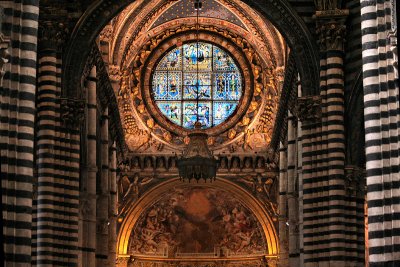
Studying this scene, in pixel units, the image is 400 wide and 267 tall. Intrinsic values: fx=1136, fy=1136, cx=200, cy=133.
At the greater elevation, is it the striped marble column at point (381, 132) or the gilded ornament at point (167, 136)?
the gilded ornament at point (167, 136)

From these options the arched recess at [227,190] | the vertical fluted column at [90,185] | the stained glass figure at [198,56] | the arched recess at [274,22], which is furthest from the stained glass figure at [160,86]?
the arched recess at [274,22]

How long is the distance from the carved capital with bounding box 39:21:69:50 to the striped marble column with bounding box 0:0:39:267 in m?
8.51

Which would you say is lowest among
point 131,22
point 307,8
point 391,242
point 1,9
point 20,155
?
point 391,242

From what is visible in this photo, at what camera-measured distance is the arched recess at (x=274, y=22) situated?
31703 millimetres

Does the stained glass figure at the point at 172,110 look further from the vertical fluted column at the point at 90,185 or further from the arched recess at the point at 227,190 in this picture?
the vertical fluted column at the point at 90,185

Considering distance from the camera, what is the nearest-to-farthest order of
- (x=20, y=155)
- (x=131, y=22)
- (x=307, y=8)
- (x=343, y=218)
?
(x=20, y=155) < (x=343, y=218) < (x=307, y=8) < (x=131, y=22)

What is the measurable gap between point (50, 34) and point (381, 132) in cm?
1144

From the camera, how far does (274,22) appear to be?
32781 millimetres

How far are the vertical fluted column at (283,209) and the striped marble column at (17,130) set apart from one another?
21351mm

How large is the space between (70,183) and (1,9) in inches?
402

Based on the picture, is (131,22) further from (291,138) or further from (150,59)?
(291,138)

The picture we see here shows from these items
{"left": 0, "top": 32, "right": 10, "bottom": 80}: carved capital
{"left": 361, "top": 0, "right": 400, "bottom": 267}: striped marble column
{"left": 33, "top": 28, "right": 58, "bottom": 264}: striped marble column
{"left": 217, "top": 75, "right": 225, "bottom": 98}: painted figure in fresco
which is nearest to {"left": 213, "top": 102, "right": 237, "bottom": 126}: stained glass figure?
{"left": 217, "top": 75, "right": 225, "bottom": 98}: painted figure in fresco

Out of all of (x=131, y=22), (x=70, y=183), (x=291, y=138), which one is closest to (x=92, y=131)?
(x=70, y=183)

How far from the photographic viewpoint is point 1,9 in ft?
70.1
